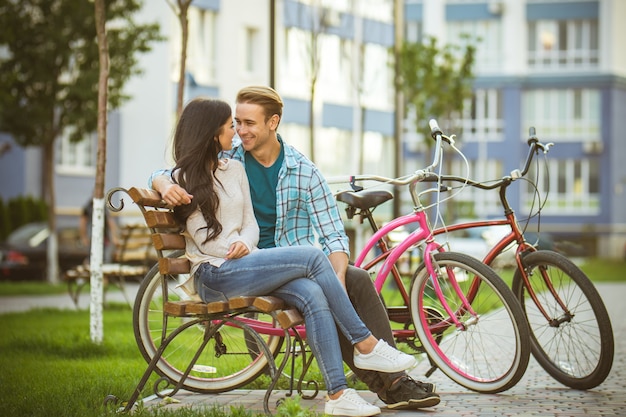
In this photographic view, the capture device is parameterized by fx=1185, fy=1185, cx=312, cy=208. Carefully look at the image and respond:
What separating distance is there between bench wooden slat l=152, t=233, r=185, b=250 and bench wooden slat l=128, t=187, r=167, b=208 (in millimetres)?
149

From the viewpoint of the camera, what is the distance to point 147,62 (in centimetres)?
3650

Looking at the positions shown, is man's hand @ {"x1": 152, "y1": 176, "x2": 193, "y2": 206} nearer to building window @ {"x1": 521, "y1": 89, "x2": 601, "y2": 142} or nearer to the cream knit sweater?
the cream knit sweater

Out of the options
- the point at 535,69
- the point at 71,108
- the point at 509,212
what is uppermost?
the point at 535,69

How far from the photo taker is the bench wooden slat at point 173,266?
19.1ft

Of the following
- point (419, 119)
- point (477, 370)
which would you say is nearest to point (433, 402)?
point (477, 370)

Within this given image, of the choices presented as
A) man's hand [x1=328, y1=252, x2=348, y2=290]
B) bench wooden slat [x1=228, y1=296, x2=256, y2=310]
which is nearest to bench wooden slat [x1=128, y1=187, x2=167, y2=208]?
bench wooden slat [x1=228, y1=296, x2=256, y2=310]

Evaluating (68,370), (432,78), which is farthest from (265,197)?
(432,78)

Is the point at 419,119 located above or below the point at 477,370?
above

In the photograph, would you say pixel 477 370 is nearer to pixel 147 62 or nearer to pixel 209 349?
pixel 209 349

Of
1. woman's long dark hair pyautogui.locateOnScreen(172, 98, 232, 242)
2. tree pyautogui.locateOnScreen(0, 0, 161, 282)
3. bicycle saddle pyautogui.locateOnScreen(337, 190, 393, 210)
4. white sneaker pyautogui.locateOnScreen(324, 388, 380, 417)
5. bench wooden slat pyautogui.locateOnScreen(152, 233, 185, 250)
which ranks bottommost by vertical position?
white sneaker pyautogui.locateOnScreen(324, 388, 380, 417)

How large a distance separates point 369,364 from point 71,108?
2150cm

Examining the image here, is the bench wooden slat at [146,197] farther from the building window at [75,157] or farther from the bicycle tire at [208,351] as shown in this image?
the building window at [75,157]

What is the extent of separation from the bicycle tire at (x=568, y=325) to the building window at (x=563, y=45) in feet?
174

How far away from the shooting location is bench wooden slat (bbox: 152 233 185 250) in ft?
19.2
